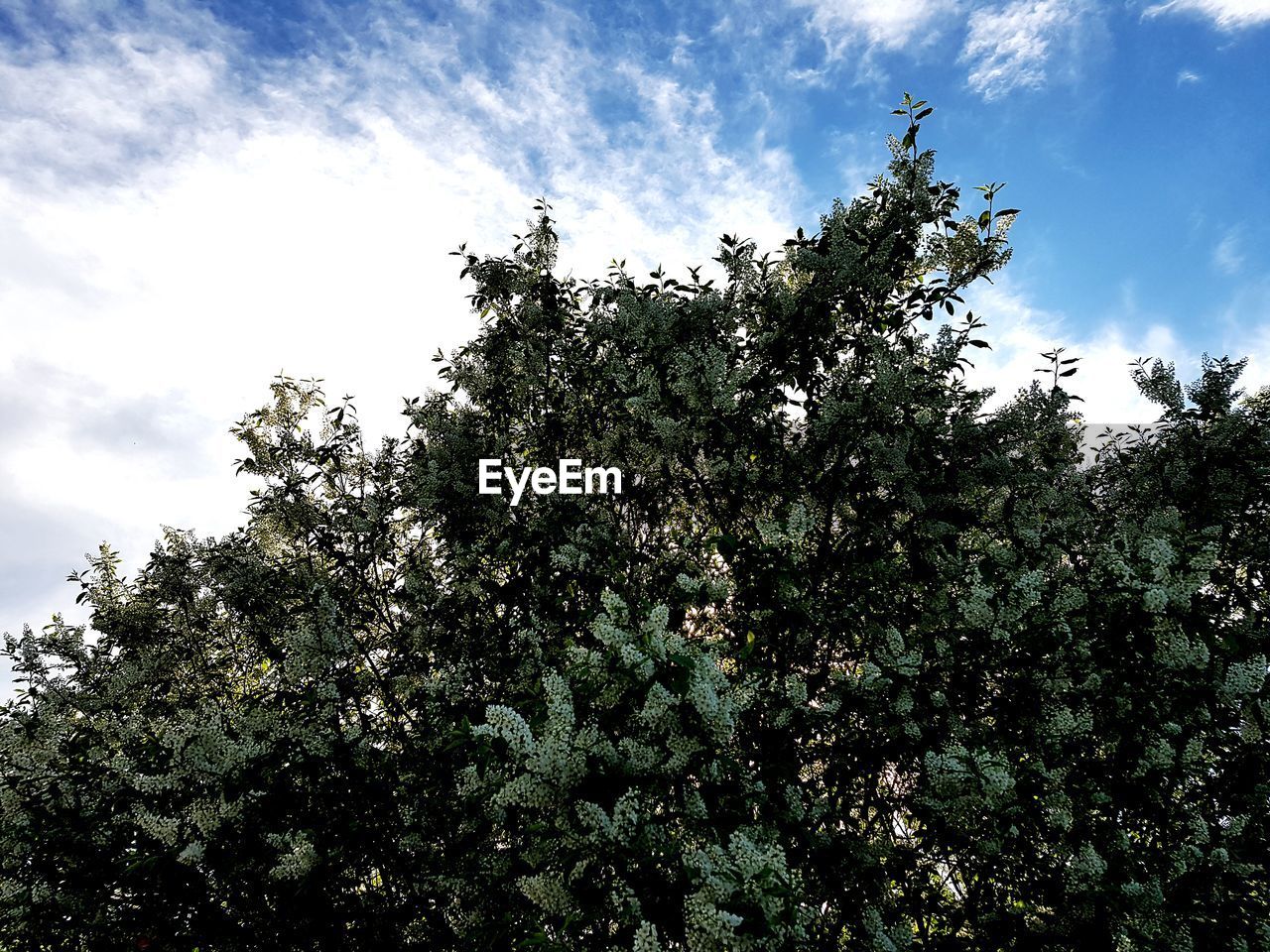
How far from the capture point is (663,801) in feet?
9.82

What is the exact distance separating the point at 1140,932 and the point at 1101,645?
4.51 ft

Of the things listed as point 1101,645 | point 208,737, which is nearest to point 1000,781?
point 1101,645

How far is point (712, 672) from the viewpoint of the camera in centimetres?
278

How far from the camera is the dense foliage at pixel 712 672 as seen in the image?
3.00 m

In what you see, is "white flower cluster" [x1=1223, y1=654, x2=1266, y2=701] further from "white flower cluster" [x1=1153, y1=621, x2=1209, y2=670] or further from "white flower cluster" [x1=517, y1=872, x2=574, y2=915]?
"white flower cluster" [x1=517, y1=872, x2=574, y2=915]

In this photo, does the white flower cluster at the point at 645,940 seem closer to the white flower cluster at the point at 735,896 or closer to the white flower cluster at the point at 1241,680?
the white flower cluster at the point at 735,896

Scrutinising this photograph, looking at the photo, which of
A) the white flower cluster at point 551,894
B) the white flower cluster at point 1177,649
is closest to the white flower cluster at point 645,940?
the white flower cluster at point 551,894

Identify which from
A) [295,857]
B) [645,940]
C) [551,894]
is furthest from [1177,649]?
[295,857]

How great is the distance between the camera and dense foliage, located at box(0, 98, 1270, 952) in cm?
300

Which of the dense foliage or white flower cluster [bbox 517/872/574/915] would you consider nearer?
white flower cluster [bbox 517/872/574/915]

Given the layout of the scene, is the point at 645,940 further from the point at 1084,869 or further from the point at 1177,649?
the point at 1177,649

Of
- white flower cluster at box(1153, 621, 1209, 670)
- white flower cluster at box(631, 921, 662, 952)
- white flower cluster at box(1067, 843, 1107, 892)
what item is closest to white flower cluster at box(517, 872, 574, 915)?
white flower cluster at box(631, 921, 662, 952)

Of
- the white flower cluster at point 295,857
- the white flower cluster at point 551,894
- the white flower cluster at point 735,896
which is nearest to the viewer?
the white flower cluster at point 735,896

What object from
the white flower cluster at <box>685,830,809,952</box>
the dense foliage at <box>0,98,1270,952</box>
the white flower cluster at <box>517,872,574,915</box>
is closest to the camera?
the white flower cluster at <box>685,830,809,952</box>
